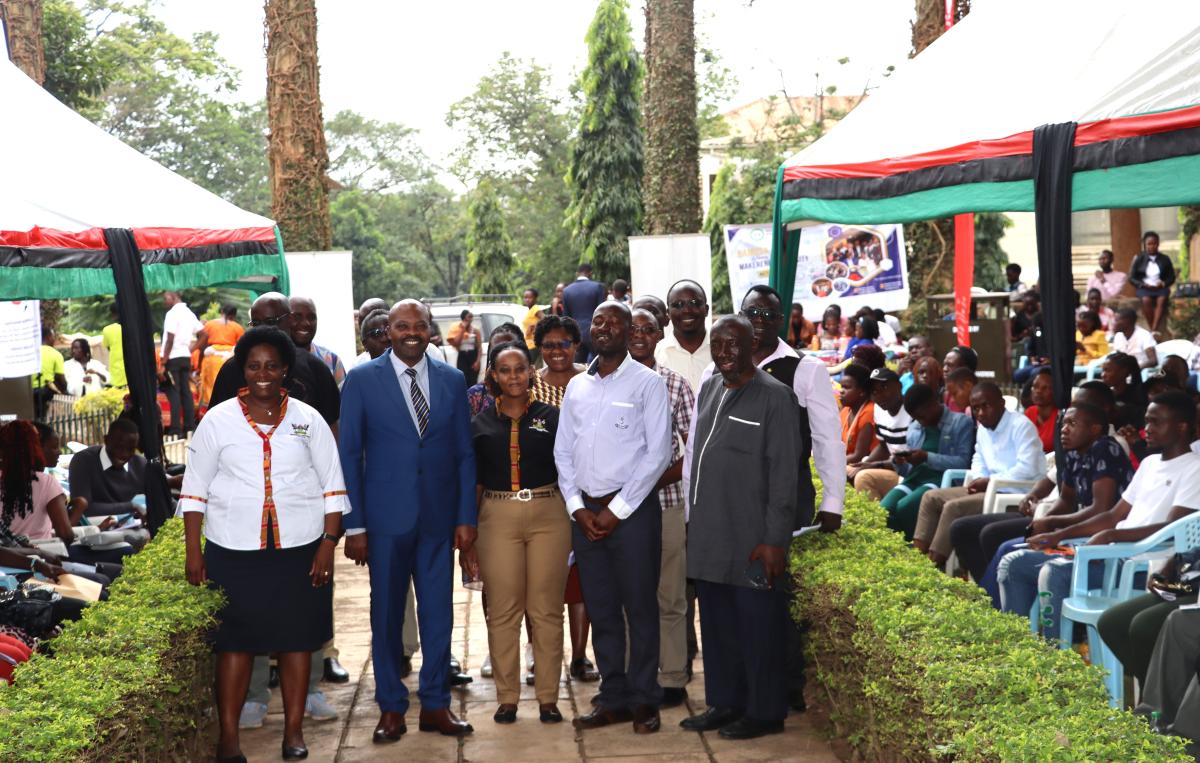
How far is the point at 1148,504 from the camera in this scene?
6.55 metres

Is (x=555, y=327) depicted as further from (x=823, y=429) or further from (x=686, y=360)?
(x=823, y=429)

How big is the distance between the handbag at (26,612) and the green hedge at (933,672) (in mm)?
3450

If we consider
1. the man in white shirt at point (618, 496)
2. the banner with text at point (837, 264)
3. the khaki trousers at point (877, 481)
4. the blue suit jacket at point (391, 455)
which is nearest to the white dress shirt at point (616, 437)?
the man in white shirt at point (618, 496)

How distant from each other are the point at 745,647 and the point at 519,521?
→ 1.19 meters

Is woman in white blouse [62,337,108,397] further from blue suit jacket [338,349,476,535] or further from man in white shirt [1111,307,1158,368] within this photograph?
blue suit jacket [338,349,476,535]

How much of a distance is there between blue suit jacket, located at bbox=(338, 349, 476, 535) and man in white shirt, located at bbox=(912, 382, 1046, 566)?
332cm

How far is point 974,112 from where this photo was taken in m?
7.29

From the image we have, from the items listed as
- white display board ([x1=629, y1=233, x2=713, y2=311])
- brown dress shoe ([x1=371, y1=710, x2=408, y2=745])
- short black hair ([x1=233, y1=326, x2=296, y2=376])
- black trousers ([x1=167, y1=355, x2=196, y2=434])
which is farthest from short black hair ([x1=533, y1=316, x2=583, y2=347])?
black trousers ([x1=167, y1=355, x2=196, y2=434])

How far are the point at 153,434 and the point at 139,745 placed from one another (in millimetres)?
3240

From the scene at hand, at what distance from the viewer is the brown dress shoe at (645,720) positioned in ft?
20.8

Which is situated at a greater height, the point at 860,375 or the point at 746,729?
the point at 860,375

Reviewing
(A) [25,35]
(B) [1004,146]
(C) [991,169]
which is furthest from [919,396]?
(A) [25,35]

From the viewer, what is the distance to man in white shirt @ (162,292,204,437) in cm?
1795

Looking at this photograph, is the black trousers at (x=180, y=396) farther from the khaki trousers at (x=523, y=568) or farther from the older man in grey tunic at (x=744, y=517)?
the older man in grey tunic at (x=744, y=517)
